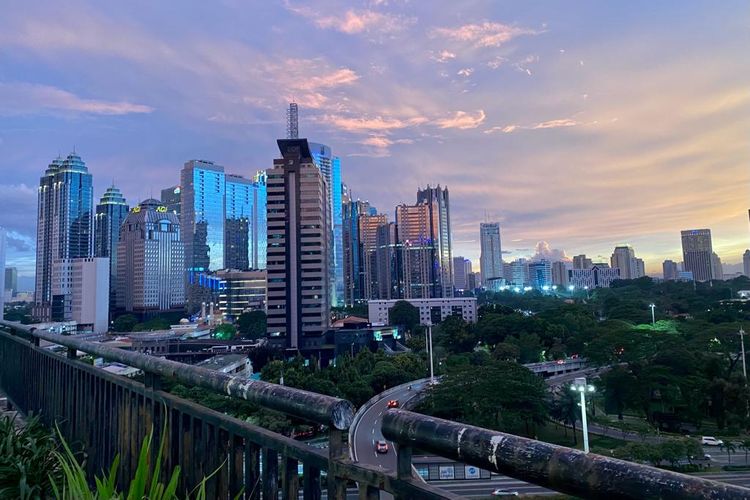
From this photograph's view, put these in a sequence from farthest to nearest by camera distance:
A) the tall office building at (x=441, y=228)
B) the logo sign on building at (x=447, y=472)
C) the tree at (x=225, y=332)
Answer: the tall office building at (x=441, y=228) < the tree at (x=225, y=332) < the logo sign on building at (x=447, y=472)

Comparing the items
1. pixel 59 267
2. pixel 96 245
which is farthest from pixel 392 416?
pixel 96 245

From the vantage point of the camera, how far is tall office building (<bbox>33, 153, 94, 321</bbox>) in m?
86.4

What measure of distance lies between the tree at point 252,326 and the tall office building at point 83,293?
2270 cm

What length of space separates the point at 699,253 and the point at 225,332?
143 m

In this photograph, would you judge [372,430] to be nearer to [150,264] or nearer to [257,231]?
[150,264]

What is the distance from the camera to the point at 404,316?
60.4 metres

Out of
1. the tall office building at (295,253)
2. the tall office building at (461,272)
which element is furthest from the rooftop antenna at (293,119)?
the tall office building at (461,272)

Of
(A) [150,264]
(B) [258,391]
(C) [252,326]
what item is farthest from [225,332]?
(B) [258,391]

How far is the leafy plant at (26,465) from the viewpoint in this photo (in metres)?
2.60

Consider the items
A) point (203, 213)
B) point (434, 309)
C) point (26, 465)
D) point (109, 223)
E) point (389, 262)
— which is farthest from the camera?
point (203, 213)

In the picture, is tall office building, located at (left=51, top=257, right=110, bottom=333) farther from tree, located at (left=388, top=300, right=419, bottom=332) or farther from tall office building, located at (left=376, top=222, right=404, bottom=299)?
tall office building, located at (left=376, top=222, right=404, bottom=299)

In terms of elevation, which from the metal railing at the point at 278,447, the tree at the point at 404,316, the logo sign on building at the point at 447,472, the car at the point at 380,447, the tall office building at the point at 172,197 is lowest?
the logo sign on building at the point at 447,472

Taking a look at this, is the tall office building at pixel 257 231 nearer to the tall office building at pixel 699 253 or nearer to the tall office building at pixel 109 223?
the tall office building at pixel 109 223

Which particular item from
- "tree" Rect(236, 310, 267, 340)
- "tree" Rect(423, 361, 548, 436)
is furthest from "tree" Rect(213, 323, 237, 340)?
"tree" Rect(423, 361, 548, 436)
